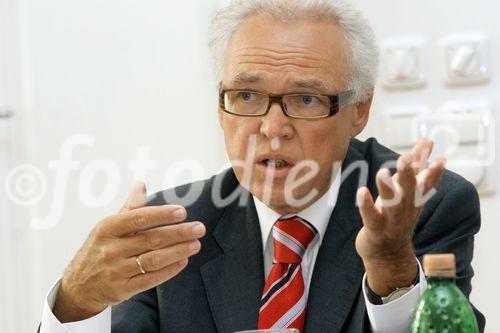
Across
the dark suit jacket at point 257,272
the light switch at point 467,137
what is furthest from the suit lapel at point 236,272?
the light switch at point 467,137

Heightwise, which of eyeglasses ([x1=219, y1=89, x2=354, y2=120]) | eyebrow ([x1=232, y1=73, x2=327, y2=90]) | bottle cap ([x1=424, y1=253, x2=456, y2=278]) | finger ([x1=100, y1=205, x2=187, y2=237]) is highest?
eyebrow ([x1=232, y1=73, x2=327, y2=90])

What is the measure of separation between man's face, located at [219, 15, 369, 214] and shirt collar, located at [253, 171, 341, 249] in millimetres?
15

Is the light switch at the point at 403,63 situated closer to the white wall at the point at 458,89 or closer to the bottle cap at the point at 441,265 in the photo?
the white wall at the point at 458,89

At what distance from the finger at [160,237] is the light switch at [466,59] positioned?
136cm

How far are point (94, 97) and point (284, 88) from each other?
1.25m

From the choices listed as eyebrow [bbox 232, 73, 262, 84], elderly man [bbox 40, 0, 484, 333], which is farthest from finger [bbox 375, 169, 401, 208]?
eyebrow [bbox 232, 73, 262, 84]

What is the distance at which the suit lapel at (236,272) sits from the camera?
1773mm

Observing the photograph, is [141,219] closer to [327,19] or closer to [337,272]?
[337,272]

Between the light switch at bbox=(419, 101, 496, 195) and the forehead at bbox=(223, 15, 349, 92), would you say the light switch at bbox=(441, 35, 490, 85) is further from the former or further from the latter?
the forehead at bbox=(223, 15, 349, 92)

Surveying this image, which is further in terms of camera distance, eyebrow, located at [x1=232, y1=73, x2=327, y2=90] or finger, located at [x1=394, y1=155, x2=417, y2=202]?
eyebrow, located at [x1=232, y1=73, x2=327, y2=90]

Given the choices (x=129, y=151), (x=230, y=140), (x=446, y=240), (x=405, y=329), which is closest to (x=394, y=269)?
(x=405, y=329)

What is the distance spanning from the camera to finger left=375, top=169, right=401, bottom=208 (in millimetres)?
1244

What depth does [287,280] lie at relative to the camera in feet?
5.74

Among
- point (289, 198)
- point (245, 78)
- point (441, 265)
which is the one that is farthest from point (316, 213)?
point (441, 265)
